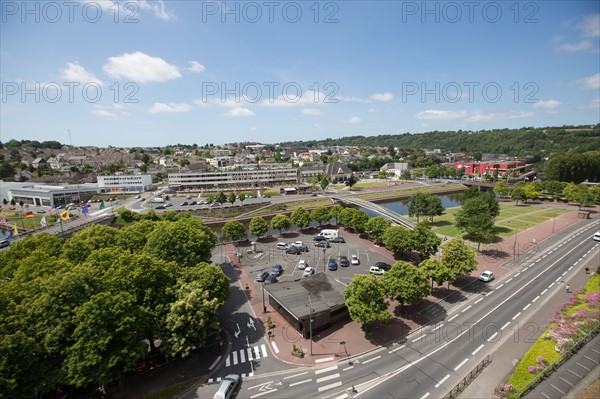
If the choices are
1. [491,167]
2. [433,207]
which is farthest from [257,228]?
[491,167]

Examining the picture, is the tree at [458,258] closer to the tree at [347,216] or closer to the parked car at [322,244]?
the parked car at [322,244]

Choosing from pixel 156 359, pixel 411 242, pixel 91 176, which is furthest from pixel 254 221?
pixel 91 176

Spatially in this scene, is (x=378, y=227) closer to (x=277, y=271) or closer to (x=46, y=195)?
(x=277, y=271)

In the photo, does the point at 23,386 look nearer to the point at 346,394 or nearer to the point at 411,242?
the point at 346,394

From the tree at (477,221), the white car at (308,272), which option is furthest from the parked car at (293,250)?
the tree at (477,221)

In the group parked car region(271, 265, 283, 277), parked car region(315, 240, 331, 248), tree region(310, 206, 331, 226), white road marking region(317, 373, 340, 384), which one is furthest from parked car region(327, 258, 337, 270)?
tree region(310, 206, 331, 226)

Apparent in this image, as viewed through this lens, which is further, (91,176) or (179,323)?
(91,176)

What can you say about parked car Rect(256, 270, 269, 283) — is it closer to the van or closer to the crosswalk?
the crosswalk
